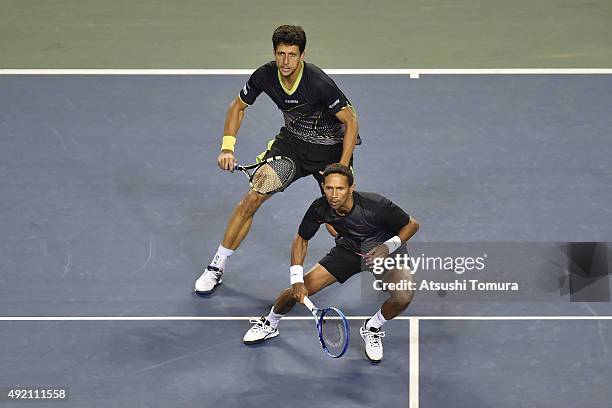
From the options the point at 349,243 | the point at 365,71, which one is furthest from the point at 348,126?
the point at 365,71

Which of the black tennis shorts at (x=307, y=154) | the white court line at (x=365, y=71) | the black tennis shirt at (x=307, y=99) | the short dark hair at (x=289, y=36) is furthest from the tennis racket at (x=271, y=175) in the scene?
the white court line at (x=365, y=71)

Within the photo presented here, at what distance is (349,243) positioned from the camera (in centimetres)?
1054

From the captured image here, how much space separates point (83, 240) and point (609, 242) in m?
5.47

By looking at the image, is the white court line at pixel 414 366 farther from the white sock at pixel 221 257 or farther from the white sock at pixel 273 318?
the white sock at pixel 221 257

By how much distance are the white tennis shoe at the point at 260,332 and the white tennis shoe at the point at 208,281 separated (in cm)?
84

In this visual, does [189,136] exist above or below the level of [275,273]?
above

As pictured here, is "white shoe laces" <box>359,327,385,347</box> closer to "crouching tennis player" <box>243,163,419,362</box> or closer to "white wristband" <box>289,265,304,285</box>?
"crouching tennis player" <box>243,163,419,362</box>

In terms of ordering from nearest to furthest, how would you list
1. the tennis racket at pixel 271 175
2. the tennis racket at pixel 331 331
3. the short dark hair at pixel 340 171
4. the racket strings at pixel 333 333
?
1. the tennis racket at pixel 331 331
2. the short dark hair at pixel 340 171
3. the racket strings at pixel 333 333
4. the tennis racket at pixel 271 175

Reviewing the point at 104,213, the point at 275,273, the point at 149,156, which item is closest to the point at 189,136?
the point at 149,156

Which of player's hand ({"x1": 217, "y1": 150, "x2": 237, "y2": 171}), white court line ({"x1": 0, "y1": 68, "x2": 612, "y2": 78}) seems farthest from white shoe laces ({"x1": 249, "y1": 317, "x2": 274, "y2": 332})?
white court line ({"x1": 0, "y1": 68, "x2": 612, "y2": 78})

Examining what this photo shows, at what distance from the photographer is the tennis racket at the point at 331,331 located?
32.0 feet

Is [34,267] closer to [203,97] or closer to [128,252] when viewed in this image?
[128,252]

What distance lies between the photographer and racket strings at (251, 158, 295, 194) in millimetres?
11117

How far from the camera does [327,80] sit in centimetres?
1094
